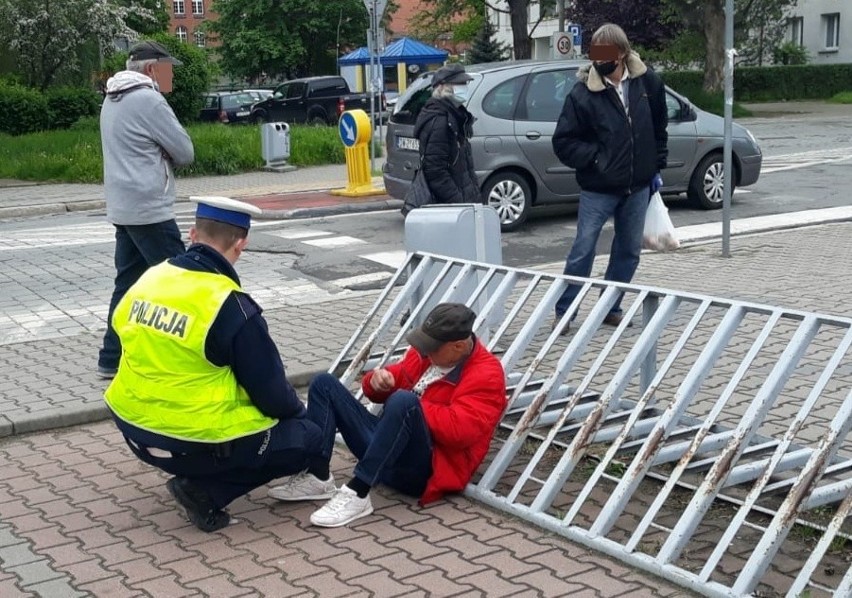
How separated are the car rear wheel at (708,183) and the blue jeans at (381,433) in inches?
371

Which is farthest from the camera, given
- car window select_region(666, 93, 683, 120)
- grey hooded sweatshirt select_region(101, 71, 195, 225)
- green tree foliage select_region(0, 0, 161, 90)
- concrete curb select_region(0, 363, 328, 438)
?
green tree foliage select_region(0, 0, 161, 90)

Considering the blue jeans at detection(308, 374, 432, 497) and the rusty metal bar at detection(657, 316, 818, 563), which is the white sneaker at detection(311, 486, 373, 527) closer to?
the blue jeans at detection(308, 374, 432, 497)

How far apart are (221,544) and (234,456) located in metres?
0.35

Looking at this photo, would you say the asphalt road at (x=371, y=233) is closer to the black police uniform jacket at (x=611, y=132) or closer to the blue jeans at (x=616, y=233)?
the blue jeans at (x=616, y=233)

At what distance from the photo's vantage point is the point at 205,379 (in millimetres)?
4379

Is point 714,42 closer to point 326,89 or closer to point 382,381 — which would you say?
point 326,89

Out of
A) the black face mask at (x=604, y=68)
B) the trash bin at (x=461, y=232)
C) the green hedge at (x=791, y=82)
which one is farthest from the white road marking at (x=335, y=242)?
the green hedge at (x=791, y=82)

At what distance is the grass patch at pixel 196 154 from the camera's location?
69.5 ft

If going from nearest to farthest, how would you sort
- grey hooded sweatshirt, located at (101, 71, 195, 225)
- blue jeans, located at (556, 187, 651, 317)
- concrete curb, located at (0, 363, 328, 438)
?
concrete curb, located at (0, 363, 328, 438) → grey hooded sweatshirt, located at (101, 71, 195, 225) → blue jeans, located at (556, 187, 651, 317)

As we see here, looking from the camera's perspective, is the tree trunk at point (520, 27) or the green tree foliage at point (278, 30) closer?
the tree trunk at point (520, 27)

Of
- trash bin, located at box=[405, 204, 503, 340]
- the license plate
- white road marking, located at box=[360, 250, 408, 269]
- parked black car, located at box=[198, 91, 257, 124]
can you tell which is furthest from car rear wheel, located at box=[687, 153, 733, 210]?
parked black car, located at box=[198, 91, 257, 124]

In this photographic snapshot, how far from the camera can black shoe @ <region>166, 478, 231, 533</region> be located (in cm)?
459

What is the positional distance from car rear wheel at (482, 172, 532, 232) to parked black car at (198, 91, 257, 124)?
87.1ft

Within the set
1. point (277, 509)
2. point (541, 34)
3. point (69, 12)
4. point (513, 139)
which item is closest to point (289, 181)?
point (513, 139)
